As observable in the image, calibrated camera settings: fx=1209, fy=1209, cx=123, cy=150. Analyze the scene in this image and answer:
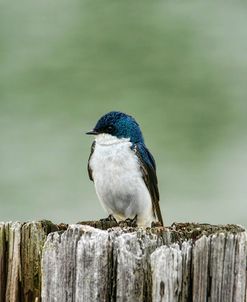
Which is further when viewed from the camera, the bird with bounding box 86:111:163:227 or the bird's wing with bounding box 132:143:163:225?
the bird's wing with bounding box 132:143:163:225

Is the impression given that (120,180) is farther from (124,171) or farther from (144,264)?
(144,264)

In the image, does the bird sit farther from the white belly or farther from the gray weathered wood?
the gray weathered wood

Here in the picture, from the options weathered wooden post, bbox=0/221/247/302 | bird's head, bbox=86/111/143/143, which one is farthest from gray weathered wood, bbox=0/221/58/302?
bird's head, bbox=86/111/143/143

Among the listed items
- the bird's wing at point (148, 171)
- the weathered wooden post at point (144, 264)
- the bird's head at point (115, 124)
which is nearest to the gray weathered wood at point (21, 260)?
the weathered wooden post at point (144, 264)

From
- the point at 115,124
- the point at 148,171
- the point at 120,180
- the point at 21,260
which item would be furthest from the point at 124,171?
the point at 21,260

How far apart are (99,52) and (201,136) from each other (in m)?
3.63

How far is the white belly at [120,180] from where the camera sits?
19.6 feet

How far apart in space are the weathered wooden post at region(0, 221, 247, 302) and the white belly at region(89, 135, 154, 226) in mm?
2784

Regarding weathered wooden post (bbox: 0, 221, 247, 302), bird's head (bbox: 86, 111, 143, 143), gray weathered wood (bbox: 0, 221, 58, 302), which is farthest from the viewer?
bird's head (bbox: 86, 111, 143, 143)

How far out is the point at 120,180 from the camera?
19.9 ft

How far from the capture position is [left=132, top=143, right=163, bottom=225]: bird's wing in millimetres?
6062

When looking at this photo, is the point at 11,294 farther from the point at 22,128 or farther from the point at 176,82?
the point at 176,82

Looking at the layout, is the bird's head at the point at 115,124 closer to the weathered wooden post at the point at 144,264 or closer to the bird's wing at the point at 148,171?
the bird's wing at the point at 148,171

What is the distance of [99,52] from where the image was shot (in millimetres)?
14109
